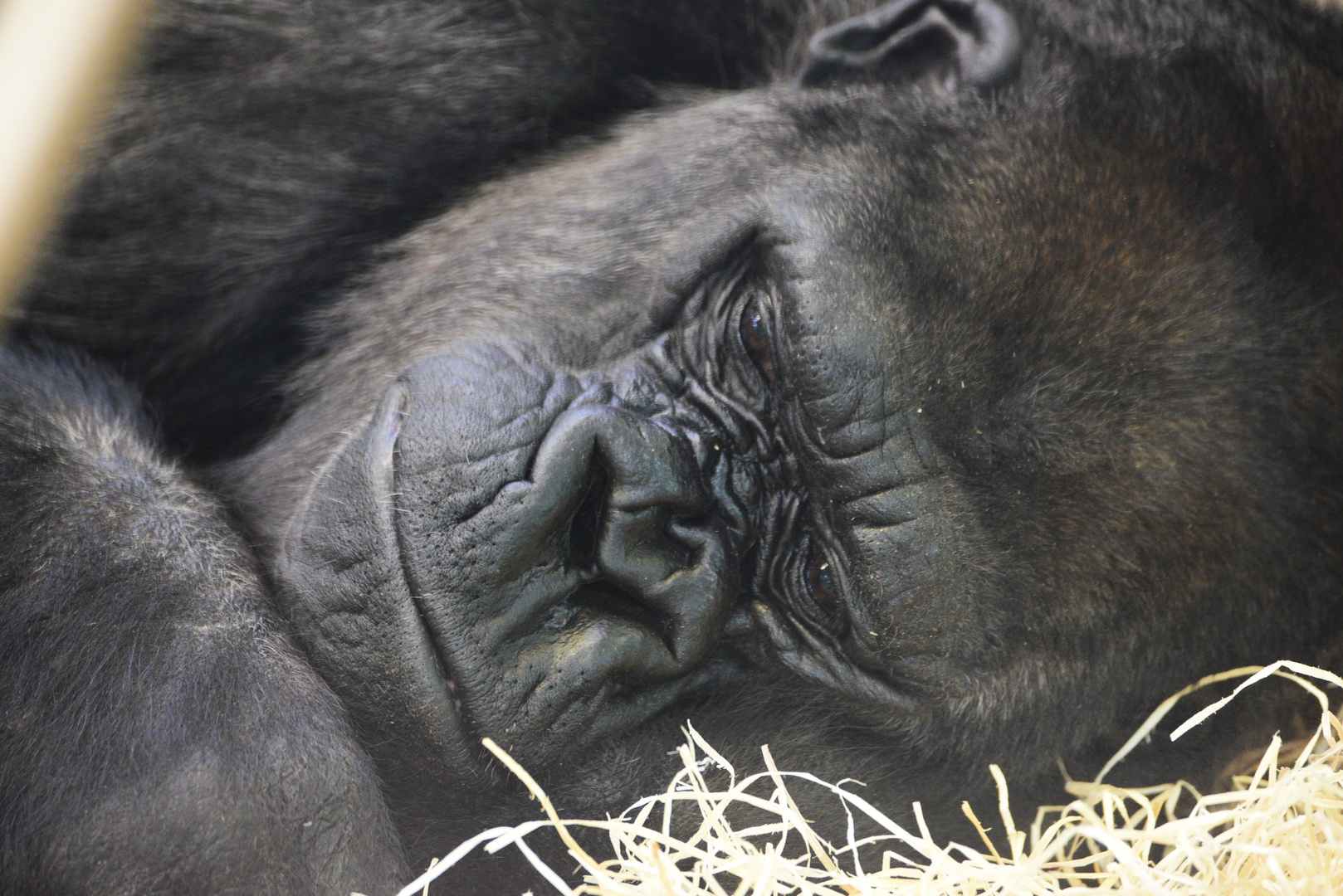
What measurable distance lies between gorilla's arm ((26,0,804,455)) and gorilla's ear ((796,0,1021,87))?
272 millimetres

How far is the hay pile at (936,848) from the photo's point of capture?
158cm

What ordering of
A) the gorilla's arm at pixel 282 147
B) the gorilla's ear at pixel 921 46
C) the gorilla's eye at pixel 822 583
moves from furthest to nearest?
1. the gorilla's arm at pixel 282 147
2. the gorilla's ear at pixel 921 46
3. the gorilla's eye at pixel 822 583

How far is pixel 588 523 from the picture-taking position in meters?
1.62

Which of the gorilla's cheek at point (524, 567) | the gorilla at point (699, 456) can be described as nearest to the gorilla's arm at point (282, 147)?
the gorilla at point (699, 456)

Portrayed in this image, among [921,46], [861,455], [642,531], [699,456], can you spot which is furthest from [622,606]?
[921,46]

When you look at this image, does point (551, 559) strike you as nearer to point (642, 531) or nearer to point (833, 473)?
point (642, 531)

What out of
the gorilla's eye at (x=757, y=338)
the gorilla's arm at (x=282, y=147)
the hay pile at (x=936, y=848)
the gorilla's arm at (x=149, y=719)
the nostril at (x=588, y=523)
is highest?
the gorilla's arm at (x=282, y=147)

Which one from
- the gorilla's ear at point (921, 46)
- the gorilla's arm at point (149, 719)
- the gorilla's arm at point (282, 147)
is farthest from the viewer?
the gorilla's arm at point (282, 147)

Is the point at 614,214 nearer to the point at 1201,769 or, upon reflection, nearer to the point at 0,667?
the point at 0,667

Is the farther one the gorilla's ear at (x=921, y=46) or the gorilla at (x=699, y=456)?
the gorilla's ear at (x=921, y=46)

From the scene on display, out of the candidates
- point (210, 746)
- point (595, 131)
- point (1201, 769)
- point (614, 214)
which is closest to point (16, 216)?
point (210, 746)

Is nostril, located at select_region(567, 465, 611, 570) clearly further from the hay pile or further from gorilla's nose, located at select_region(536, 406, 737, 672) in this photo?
the hay pile

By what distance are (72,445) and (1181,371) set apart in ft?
5.23

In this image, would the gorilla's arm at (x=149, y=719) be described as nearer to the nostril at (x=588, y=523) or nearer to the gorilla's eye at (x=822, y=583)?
the nostril at (x=588, y=523)
